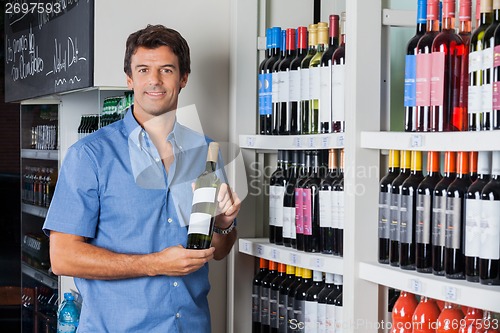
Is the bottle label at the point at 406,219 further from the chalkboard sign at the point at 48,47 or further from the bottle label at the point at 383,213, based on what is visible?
the chalkboard sign at the point at 48,47

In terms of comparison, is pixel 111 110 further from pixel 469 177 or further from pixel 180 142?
pixel 469 177

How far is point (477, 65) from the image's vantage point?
2092 mm

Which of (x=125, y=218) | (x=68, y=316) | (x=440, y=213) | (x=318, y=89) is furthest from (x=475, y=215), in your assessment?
(x=68, y=316)

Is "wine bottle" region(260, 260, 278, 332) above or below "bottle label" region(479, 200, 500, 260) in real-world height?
below

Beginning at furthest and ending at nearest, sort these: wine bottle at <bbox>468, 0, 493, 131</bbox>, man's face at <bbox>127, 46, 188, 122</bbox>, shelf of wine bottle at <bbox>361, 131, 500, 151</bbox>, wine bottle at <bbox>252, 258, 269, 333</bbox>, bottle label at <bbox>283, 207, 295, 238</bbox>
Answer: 1. wine bottle at <bbox>252, 258, 269, 333</bbox>
2. bottle label at <bbox>283, 207, 295, 238</bbox>
3. man's face at <bbox>127, 46, 188, 122</bbox>
4. wine bottle at <bbox>468, 0, 493, 131</bbox>
5. shelf of wine bottle at <bbox>361, 131, 500, 151</bbox>

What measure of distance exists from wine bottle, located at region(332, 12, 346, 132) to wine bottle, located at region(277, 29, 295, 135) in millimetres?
265

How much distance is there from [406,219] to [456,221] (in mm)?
189

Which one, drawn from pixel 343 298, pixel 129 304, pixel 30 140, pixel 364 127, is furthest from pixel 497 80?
pixel 30 140

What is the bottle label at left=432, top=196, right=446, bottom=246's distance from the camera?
7.16 feet

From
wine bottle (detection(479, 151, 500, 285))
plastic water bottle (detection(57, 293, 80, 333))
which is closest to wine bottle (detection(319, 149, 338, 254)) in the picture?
wine bottle (detection(479, 151, 500, 285))

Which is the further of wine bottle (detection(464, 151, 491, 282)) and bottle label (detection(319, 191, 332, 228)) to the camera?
bottle label (detection(319, 191, 332, 228))

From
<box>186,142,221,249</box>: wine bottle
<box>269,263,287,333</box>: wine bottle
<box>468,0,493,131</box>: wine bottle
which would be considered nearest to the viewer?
<box>468,0,493,131</box>: wine bottle

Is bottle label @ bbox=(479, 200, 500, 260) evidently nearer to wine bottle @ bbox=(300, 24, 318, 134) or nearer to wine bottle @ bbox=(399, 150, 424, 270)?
wine bottle @ bbox=(399, 150, 424, 270)

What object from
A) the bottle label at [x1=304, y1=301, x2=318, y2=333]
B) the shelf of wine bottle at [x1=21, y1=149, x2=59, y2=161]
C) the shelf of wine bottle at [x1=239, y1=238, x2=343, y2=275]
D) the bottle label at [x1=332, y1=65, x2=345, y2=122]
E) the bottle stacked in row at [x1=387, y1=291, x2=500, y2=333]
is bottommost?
the bottle label at [x1=304, y1=301, x2=318, y2=333]
